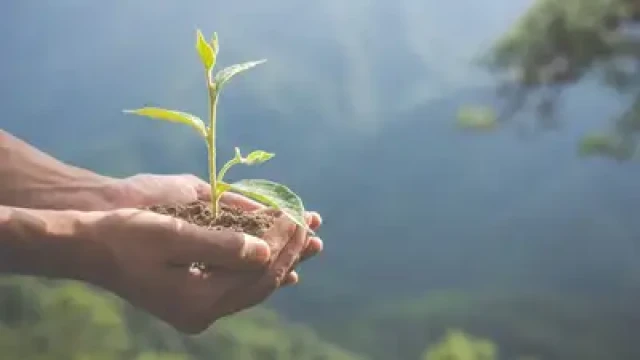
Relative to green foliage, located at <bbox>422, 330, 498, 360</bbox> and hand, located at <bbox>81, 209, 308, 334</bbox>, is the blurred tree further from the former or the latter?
hand, located at <bbox>81, 209, 308, 334</bbox>

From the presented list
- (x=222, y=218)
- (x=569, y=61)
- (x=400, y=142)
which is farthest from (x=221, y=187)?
(x=569, y=61)

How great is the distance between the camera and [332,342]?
177cm

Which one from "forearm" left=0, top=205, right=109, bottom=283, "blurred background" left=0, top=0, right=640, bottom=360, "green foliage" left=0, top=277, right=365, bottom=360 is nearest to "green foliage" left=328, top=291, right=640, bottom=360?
"blurred background" left=0, top=0, right=640, bottom=360

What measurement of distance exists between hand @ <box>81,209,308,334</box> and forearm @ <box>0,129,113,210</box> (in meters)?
0.11

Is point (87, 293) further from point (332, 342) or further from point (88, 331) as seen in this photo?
point (332, 342)

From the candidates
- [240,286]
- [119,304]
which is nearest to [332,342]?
[119,304]

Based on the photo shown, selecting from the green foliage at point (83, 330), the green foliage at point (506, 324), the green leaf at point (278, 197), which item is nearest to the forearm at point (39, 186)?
the green leaf at point (278, 197)

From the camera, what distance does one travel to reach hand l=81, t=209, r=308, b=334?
92 cm

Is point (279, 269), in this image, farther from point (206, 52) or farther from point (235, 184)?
point (206, 52)

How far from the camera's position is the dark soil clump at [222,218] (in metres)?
0.97

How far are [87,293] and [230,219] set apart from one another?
2.29ft

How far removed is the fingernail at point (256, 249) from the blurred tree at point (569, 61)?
3.17ft

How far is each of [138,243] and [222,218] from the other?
0.09 m

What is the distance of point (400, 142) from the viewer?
1.81 metres
